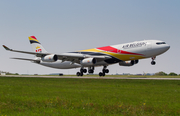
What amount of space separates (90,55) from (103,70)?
Result: 6138mm

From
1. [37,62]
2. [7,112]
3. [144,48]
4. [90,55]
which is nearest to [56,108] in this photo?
[7,112]

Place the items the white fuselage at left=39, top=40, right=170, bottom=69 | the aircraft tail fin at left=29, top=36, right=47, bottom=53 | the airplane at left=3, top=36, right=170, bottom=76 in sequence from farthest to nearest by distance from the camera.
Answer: the aircraft tail fin at left=29, top=36, right=47, bottom=53
the airplane at left=3, top=36, right=170, bottom=76
the white fuselage at left=39, top=40, right=170, bottom=69

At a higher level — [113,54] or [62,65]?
[113,54]

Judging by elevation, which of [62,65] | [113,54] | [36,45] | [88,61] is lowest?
[62,65]

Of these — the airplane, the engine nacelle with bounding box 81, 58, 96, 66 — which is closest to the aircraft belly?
the airplane

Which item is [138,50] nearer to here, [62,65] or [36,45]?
[62,65]

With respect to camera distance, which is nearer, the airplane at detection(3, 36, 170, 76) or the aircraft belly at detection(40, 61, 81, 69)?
the airplane at detection(3, 36, 170, 76)

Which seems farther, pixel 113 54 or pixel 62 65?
pixel 62 65

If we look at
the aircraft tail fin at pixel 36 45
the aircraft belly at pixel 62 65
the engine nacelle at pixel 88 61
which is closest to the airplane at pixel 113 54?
the engine nacelle at pixel 88 61

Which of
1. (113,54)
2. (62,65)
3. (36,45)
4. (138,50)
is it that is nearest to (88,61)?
(113,54)

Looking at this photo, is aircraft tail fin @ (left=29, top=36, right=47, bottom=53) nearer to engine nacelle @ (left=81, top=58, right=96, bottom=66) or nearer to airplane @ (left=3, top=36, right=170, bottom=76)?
airplane @ (left=3, top=36, right=170, bottom=76)

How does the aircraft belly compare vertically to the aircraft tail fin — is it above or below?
below

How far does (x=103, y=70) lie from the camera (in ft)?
179

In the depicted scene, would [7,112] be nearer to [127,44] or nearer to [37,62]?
[127,44]
